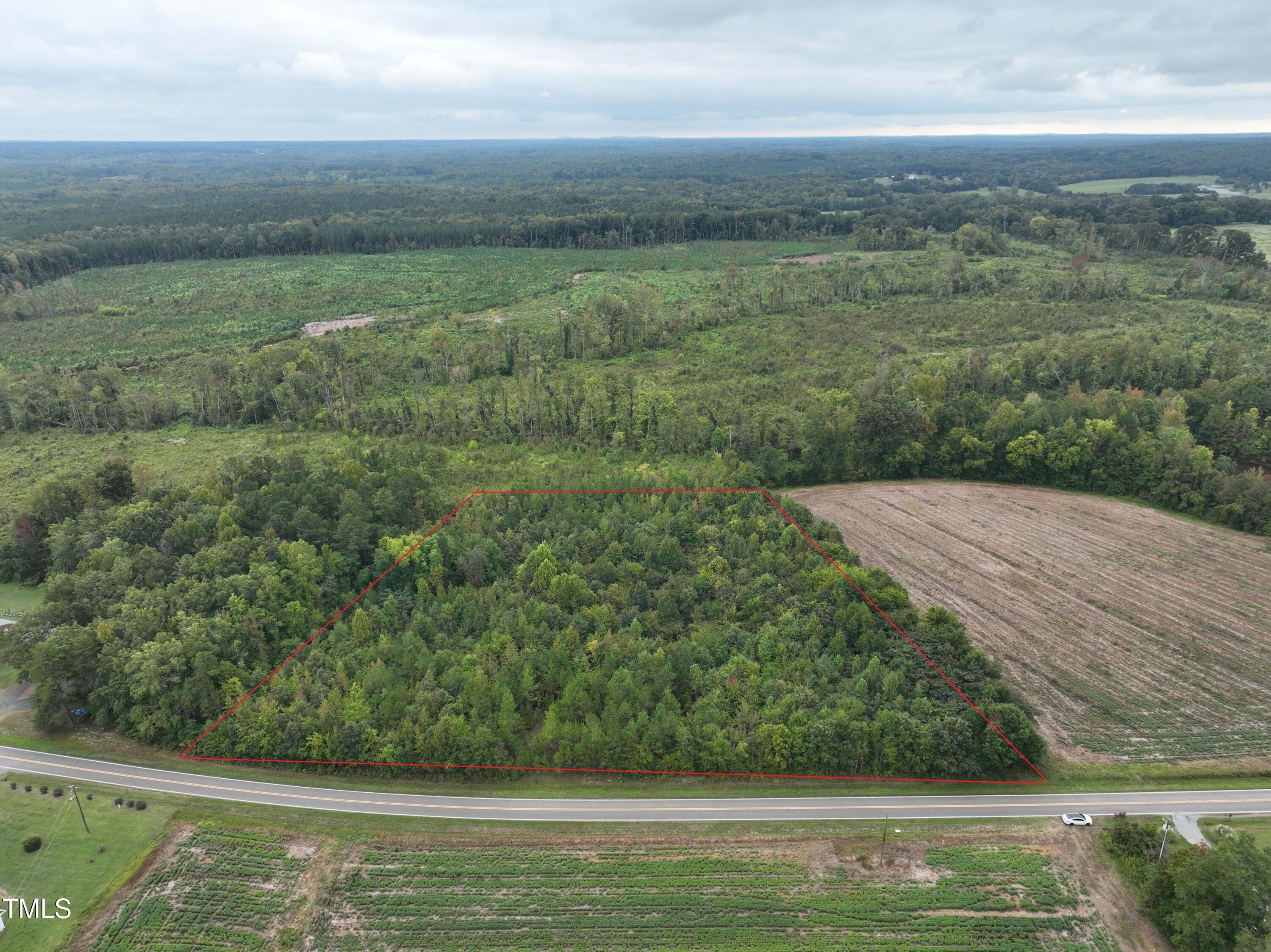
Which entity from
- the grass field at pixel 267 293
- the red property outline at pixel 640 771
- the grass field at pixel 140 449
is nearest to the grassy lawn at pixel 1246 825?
the red property outline at pixel 640 771

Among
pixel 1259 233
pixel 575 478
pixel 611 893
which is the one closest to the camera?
pixel 611 893

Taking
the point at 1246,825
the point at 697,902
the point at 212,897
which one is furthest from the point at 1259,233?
the point at 212,897

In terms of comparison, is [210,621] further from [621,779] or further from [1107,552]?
[1107,552]

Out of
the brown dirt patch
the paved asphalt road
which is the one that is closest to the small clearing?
the paved asphalt road

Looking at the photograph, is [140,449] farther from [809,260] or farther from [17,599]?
[809,260]

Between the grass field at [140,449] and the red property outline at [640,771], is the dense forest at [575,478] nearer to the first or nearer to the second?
the red property outline at [640,771]

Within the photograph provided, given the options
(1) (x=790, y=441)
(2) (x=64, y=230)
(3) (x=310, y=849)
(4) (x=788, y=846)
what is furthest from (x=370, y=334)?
(2) (x=64, y=230)
